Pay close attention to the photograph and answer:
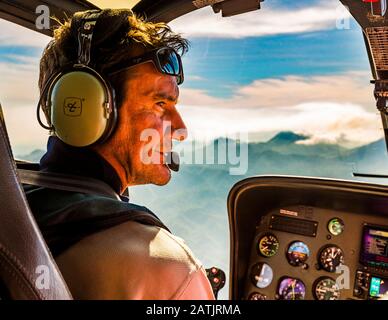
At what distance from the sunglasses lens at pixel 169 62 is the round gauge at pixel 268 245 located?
1560mm

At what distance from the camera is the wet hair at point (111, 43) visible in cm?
120

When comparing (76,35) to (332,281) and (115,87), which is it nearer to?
(115,87)

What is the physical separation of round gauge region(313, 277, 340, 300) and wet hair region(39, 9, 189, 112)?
1677mm

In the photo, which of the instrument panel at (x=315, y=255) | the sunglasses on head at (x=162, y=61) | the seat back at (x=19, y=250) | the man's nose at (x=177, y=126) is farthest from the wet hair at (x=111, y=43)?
the instrument panel at (x=315, y=255)

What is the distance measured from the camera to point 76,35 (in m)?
1.20

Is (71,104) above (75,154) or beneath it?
above

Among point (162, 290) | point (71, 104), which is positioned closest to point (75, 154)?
point (71, 104)

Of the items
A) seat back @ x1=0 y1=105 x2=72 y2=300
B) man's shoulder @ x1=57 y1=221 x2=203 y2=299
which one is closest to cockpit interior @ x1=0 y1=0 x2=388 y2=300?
man's shoulder @ x1=57 y1=221 x2=203 y2=299

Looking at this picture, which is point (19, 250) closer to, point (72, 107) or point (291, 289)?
point (72, 107)

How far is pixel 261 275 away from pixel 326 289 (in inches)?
13.4

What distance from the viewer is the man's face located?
1.22 meters

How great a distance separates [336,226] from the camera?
8.39ft

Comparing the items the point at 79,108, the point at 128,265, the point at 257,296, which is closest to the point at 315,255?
the point at 257,296

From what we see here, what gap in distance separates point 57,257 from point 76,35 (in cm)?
55
